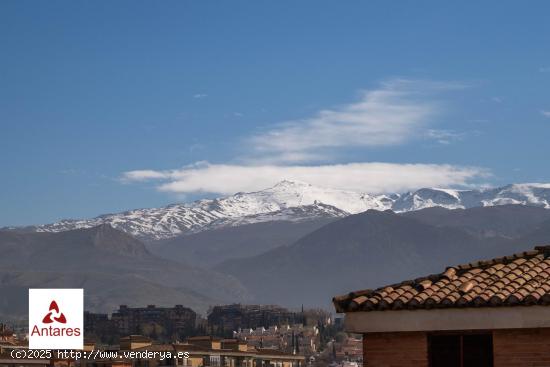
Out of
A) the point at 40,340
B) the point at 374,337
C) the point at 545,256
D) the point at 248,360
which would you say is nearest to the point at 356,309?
the point at 374,337

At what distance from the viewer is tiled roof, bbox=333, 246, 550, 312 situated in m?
20.2

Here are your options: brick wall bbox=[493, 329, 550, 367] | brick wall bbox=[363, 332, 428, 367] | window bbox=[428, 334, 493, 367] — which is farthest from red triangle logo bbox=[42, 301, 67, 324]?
brick wall bbox=[493, 329, 550, 367]

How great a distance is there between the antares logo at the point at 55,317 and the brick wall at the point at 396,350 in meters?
11.5

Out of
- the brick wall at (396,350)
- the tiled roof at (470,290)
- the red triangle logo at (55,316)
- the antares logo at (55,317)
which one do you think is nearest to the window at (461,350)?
the brick wall at (396,350)

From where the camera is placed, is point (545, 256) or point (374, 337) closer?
point (374, 337)

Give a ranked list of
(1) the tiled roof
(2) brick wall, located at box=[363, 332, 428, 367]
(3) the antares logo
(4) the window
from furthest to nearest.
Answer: (3) the antares logo
(2) brick wall, located at box=[363, 332, 428, 367]
(1) the tiled roof
(4) the window

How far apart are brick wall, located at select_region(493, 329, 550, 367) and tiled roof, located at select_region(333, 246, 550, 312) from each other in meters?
0.42

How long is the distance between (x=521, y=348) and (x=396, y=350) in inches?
74.7

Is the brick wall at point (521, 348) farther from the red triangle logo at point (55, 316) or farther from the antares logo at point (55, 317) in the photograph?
the red triangle logo at point (55, 316)

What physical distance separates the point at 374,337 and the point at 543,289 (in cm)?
257

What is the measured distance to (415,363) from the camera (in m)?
20.3

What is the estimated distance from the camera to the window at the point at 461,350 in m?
20.1

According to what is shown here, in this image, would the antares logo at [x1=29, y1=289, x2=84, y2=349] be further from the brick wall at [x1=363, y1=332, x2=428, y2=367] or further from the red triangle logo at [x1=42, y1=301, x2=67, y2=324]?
the brick wall at [x1=363, y1=332, x2=428, y2=367]

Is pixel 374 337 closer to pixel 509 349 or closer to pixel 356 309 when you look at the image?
pixel 356 309
